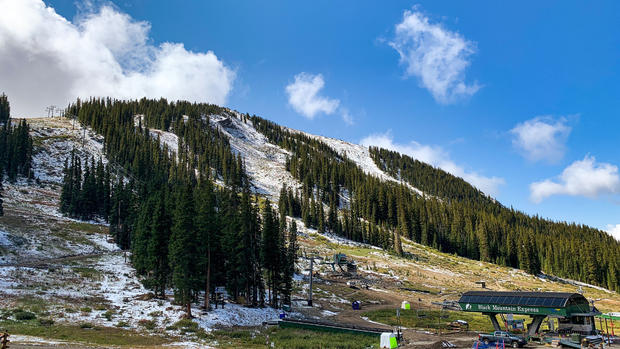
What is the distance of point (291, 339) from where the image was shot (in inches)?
1366

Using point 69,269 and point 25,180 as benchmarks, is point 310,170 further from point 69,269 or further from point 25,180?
point 69,269

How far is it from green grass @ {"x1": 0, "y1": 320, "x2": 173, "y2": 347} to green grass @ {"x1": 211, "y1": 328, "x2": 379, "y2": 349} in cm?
568

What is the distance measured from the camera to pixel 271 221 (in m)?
54.4

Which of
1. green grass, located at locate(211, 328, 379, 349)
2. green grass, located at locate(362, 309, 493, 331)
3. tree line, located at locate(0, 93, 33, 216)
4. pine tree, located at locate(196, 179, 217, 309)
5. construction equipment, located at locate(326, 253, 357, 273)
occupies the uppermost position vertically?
tree line, located at locate(0, 93, 33, 216)

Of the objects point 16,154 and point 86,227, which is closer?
point 86,227

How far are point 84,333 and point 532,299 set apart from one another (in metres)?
40.5

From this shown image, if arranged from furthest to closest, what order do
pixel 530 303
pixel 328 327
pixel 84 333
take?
pixel 328 327 → pixel 530 303 → pixel 84 333

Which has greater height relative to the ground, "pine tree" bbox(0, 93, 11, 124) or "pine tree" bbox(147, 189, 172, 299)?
"pine tree" bbox(0, 93, 11, 124)

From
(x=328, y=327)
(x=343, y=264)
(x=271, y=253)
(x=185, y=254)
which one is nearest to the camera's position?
(x=328, y=327)

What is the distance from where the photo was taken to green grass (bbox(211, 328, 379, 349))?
31.8 metres

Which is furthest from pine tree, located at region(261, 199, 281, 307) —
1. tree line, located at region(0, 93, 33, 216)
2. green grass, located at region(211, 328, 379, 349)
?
tree line, located at region(0, 93, 33, 216)

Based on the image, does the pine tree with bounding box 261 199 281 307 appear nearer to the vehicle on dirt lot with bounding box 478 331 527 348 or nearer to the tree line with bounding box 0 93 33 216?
the vehicle on dirt lot with bounding box 478 331 527 348

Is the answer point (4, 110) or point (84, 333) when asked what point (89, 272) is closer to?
point (84, 333)

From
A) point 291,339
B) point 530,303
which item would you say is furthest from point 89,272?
point 530,303
